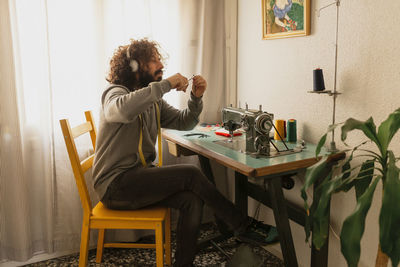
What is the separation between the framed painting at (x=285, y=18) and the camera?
Answer: 2055mm

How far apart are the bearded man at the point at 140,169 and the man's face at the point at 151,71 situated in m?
0.01

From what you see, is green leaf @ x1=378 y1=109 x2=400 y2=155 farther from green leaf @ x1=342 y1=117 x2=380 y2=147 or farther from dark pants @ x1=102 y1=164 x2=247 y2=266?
dark pants @ x1=102 y1=164 x2=247 y2=266

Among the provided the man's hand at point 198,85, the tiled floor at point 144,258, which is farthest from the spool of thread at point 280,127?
the tiled floor at point 144,258

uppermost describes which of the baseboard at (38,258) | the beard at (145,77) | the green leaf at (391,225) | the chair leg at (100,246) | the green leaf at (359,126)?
the beard at (145,77)

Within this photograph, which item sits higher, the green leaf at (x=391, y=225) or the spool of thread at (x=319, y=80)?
the spool of thread at (x=319, y=80)

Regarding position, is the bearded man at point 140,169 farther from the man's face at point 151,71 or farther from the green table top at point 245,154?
the green table top at point 245,154

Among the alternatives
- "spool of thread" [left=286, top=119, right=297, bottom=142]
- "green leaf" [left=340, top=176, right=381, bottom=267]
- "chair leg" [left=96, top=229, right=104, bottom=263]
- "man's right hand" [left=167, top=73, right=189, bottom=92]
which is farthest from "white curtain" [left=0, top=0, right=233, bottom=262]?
"green leaf" [left=340, top=176, right=381, bottom=267]

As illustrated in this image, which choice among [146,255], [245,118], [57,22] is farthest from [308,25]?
[146,255]

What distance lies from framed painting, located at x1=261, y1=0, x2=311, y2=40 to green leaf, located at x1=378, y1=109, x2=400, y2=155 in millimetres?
909

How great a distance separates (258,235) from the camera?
2104 millimetres

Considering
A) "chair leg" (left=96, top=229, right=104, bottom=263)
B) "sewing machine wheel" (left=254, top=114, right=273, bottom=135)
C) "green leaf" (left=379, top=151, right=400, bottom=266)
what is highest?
"sewing machine wheel" (left=254, top=114, right=273, bottom=135)

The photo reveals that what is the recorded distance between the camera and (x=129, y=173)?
6.32ft

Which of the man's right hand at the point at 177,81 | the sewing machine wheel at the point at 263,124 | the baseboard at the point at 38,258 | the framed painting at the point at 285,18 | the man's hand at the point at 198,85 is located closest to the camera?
the sewing machine wheel at the point at 263,124

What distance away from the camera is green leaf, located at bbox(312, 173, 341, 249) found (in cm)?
130
